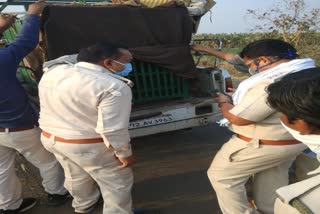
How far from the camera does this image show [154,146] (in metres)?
5.63

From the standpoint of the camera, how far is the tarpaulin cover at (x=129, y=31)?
13.1ft

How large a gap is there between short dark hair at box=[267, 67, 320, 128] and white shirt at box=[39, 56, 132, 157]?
1.49 meters

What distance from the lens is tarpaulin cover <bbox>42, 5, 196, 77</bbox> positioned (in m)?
4.01

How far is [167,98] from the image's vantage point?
15.6 feet

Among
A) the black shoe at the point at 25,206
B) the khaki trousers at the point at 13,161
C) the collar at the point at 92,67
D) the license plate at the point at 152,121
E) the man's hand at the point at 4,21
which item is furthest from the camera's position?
the license plate at the point at 152,121

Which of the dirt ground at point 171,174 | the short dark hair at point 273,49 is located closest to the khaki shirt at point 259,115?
the short dark hair at point 273,49

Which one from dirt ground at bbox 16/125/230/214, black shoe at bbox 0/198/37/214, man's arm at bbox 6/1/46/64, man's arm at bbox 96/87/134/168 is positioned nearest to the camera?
man's arm at bbox 96/87/134/168

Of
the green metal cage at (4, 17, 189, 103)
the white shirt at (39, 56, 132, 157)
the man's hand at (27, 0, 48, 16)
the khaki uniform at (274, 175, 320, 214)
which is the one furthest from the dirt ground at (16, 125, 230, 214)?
the khaki uniform at (274, 175, 320, 214)

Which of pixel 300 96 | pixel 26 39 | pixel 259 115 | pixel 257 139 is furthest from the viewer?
pixel 26 39

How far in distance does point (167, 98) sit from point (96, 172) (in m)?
1.97

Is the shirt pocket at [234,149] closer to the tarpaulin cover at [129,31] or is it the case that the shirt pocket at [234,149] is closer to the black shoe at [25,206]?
the tarpaulin cover at [129,31]

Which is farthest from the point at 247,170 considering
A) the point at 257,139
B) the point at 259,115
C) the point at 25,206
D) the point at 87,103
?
the point at 25,206

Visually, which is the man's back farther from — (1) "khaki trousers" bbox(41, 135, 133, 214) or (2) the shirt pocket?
(2) the shirt pocket

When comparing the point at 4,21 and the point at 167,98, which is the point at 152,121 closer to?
the point at 167,98
